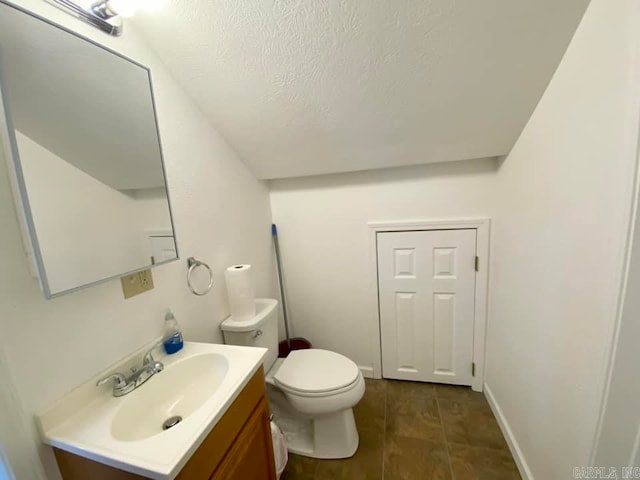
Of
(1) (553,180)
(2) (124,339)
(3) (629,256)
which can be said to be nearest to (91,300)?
(2) (124,339)

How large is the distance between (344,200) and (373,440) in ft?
4.86

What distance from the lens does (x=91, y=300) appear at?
82 cm

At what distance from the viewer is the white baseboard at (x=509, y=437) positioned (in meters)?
1.24

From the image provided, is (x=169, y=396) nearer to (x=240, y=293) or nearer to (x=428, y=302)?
(x=240, y=293)

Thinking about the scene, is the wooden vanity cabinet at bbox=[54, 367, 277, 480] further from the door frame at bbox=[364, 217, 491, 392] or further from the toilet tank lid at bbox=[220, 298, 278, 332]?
the door frame at bbox=[364, 217, 491, 392]

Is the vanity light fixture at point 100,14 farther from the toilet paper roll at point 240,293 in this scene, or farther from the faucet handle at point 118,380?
the faucet handle at point 118,380

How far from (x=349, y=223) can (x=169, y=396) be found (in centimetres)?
136

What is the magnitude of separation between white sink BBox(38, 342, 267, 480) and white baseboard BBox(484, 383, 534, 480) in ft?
4.56

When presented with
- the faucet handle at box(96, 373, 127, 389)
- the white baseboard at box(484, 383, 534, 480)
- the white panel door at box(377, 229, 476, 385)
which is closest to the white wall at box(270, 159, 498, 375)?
the white panel door at box(377, 229, 476, 385)

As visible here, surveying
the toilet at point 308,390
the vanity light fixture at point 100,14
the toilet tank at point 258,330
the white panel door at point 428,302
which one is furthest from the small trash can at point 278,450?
the vanity light fixture at point 100,14

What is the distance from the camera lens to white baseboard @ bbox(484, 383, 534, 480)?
1.24 metres

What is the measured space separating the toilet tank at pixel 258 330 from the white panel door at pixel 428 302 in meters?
→ 0.82

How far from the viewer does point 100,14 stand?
0.85 meters

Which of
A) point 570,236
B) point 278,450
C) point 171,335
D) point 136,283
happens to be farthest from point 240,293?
point 570,236
